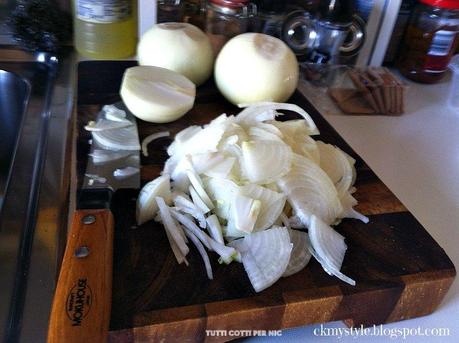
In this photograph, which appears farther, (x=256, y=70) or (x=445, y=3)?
(x=445, y=3)

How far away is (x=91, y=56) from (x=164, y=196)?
0.62 m

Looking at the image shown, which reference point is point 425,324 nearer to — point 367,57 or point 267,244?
point 267,244

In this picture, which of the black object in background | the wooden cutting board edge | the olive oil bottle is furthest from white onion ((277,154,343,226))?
the black object in background

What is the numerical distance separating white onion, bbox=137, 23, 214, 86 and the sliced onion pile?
220mm

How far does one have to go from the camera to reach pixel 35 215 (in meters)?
0.73

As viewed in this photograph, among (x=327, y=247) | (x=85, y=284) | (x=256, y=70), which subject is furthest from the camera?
(x=256, y=70)

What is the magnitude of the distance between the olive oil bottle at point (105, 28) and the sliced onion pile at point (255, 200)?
454 mm

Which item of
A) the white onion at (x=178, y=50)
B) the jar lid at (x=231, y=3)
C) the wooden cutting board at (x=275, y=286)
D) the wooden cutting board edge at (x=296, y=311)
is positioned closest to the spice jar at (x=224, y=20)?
the jar lid at (x=231, y=3)

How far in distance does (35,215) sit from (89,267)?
0.25 metres

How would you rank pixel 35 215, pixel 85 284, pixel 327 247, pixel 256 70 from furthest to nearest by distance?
pixel 256 70 → pixel 35 215 → pixel 327 247 → pixel 85 284

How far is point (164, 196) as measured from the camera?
0.66 meters

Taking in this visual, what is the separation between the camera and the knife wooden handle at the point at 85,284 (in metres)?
0.47

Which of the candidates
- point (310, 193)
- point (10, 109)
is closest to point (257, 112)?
point (310, 193)

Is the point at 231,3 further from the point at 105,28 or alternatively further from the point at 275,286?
the point at 275,286
